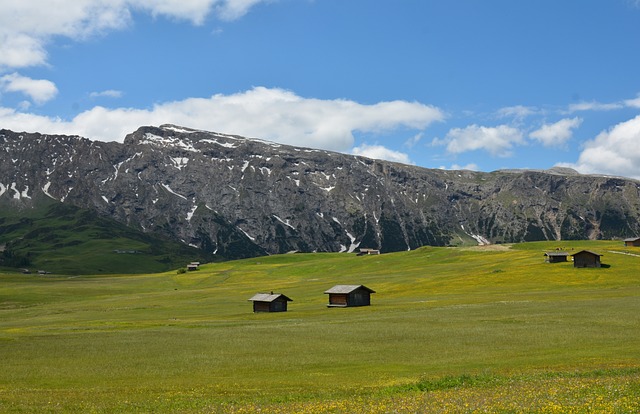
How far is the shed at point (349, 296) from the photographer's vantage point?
4338 inches

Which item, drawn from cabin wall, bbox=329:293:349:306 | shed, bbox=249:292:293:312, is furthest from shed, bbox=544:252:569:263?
shed, bbox=249:292:293:312

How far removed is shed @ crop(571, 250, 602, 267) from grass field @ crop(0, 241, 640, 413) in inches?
1149

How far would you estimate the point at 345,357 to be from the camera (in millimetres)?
49625

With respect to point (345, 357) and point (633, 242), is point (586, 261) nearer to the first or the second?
point (633, 242)

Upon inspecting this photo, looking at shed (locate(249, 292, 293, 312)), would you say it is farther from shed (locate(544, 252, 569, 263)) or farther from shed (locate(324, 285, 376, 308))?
shed (locate(544, 252, 569, 263))

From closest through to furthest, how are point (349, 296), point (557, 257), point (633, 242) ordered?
point (349, 296), point (557, 257), point (633, 242)

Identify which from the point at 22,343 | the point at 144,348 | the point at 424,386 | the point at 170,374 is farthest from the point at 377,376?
the point at 22,343

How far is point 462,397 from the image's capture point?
28797mm

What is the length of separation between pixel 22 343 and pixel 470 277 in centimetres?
10675

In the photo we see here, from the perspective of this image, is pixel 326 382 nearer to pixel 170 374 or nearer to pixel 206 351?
pixel 170 374

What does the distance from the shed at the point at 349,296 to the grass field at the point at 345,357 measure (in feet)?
9.34

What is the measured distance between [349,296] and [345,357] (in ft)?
200

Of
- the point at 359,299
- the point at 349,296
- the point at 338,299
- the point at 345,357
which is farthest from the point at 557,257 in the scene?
the point at 345,357

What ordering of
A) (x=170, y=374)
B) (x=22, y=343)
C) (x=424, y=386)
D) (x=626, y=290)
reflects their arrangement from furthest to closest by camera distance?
(x=626, y=290) < (x=22, y=343) < (x=170, y=374) < (x=424, y=386)
